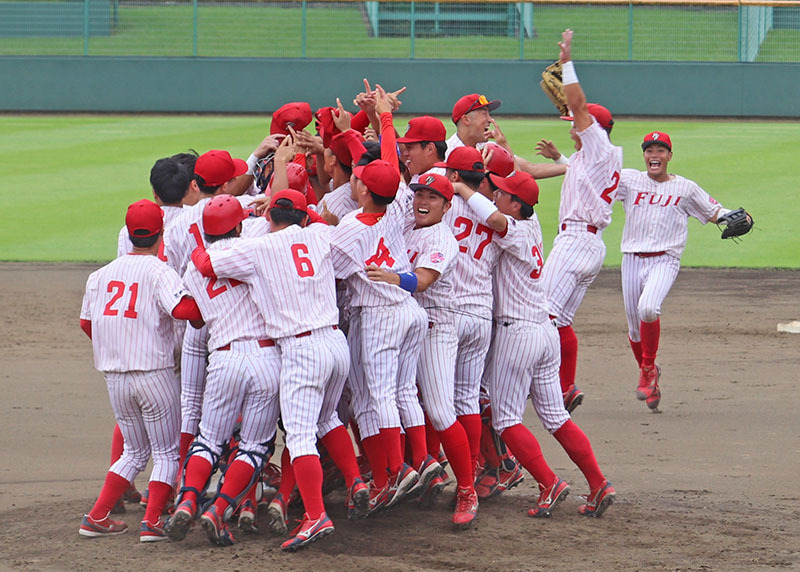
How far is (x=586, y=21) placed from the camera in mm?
29406

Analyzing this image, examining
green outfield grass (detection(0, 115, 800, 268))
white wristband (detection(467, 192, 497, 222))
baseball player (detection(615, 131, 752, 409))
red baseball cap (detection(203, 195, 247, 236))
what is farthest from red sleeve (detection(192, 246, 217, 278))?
green outfield grass (detection(0, 115, 800, 268))

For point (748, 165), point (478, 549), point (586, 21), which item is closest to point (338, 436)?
point (478, 549)

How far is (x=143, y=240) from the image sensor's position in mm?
5547

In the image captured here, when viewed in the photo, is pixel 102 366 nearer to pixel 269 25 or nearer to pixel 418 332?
pixel 418 332

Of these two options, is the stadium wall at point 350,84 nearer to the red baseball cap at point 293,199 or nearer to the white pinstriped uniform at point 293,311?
the red baseball cap at point 293,199

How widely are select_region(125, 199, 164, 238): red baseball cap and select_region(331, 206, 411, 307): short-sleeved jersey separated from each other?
83cm

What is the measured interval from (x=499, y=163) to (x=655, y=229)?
2906 mm

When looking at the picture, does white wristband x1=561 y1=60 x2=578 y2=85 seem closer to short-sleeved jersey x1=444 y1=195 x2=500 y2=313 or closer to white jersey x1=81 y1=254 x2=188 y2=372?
short-sleeved jersey x1=444 y1=195 x2=500 y2=313

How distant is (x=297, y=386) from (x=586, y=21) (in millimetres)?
25614

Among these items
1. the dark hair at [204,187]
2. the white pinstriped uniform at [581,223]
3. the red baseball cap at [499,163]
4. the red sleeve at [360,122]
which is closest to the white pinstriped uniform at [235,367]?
the dark hair at [204,187]

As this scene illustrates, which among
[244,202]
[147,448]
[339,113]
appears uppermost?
[339,113]

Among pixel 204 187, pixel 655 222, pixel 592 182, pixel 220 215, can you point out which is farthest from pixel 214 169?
pixel 655 222

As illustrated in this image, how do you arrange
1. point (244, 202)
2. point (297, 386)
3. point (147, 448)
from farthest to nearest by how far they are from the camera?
1. point (244, 202)
2. point (147, 448)
3. point (297, 386)

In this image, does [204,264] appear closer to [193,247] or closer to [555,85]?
[193,247]
